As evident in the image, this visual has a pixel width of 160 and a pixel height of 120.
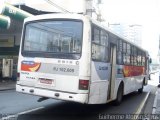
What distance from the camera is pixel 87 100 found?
877cm

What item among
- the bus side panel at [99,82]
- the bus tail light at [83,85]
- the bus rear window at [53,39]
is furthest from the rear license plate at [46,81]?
the bus side panel at [99,82]

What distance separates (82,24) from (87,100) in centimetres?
220

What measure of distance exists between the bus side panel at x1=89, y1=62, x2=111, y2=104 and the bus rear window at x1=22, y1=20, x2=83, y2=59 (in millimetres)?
822

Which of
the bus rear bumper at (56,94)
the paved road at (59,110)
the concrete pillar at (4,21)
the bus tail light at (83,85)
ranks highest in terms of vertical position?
the concrete pillar at (4,21)

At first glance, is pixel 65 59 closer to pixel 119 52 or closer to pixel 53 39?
pixel 53 39

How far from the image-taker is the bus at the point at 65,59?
28.9ft

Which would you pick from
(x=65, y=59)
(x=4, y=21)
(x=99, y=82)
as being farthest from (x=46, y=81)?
(x=4, y=21)

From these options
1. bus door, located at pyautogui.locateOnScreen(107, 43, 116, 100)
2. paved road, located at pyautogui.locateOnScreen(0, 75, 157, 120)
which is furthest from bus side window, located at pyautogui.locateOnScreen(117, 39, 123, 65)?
paved road, located at pyautogui.locateOnScreen(0, 75, 157, 120)

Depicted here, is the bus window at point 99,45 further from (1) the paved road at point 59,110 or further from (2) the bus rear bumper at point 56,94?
(1) the paved road at point 59,110

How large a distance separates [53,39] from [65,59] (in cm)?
87

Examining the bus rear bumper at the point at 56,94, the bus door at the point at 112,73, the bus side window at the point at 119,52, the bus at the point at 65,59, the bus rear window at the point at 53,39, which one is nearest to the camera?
the bus rear bumper at the point at 56,94

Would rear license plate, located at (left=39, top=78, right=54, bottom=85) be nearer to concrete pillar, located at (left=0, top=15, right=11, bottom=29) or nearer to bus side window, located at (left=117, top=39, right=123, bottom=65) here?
bus side window, located at (left=117, top=39, right=123, bottom=65)

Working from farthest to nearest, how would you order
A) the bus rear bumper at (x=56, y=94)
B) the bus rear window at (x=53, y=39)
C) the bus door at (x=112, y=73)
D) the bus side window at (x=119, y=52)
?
the bus side window at (x=119, y=52) < the bus door at (x=112, y=73) < the bus rear window at (x=53, y=39) < the bus rear bumper at (x=56, y=94)

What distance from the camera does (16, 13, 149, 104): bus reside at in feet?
28.9
